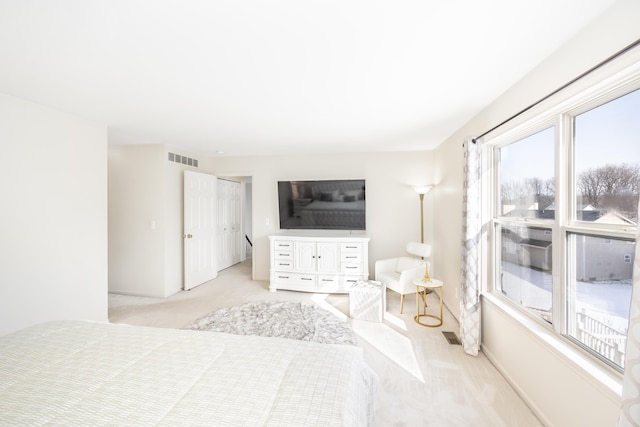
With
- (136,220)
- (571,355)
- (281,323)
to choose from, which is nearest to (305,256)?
(281,323)

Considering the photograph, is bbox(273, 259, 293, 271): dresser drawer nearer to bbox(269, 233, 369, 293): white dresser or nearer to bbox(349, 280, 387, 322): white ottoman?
bbox(269, 233, 369, 293): white dresser

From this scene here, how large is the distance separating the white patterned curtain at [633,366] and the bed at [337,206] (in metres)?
3.41

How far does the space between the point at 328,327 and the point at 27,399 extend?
226cm

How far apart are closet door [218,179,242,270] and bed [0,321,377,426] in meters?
4.00

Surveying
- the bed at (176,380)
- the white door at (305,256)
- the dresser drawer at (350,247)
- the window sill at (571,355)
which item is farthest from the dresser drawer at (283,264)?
the window sill at (571,355)

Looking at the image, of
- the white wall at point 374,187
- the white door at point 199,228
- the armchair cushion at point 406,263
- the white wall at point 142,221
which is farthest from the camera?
the white wall at point 374,187

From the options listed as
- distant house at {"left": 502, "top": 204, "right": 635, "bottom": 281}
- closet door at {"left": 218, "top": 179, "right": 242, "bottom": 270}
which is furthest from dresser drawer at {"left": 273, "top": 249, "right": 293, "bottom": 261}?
distant house at {"left": 502, "top": 204, "right": 635, "bottom": 281}

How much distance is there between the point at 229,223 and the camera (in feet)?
19.0

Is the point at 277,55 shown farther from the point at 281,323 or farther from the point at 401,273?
the point at 401,273

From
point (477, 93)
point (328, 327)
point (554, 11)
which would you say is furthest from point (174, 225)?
point (554, 11)

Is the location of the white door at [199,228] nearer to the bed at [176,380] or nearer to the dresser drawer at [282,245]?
the dresser drawer at [282,245]

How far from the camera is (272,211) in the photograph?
15.3ft

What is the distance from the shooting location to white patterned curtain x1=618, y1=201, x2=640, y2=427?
0.88 metres

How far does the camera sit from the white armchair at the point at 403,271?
3.22 meters
